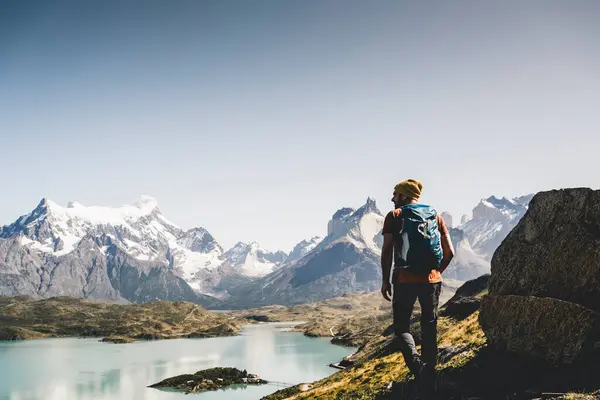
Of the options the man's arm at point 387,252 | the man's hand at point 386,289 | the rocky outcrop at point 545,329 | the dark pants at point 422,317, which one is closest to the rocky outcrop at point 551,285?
the rocky outcrop at point 545,329

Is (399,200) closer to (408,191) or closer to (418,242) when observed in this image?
(408,191)

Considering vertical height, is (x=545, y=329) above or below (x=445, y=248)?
below

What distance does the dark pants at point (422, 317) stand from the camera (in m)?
14.2

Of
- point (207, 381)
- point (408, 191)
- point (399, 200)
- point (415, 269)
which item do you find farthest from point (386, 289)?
point (207, 381)

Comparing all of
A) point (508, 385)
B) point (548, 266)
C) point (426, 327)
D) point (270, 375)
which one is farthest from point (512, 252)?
point (270, 375)

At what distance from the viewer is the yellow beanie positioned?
15.4 meters

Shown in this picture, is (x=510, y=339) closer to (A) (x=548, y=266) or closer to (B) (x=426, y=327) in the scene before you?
(A) (x=548, y=266)

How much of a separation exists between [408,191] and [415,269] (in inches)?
105

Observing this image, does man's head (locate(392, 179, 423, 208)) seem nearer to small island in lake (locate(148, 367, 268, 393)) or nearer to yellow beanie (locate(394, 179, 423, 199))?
yellow beanie (locate(394, 179, 423, 199))

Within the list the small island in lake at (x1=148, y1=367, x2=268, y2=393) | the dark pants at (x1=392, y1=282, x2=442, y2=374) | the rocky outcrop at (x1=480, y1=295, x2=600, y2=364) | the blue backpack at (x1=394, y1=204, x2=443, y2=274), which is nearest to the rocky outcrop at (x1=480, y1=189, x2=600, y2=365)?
the rocky outcrop at (x1=480, y1=295, x2=600, y2=364)

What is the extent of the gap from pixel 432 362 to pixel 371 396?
26.6 ft

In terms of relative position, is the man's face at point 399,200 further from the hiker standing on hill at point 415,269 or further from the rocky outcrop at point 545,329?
the rocky outcrop at point 545,329

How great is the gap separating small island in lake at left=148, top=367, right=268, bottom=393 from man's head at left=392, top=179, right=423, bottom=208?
152 m

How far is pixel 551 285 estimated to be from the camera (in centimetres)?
1888
